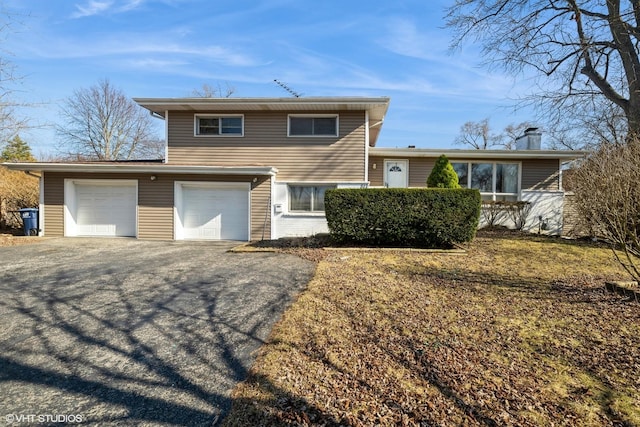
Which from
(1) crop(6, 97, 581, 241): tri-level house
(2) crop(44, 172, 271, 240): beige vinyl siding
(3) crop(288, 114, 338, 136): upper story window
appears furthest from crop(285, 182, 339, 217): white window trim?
(3) crop(288, 114, 338, 136): upper story window

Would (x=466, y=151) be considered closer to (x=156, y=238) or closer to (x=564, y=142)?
(x=156, y=238)

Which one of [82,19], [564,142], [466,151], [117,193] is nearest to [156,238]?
[117,193]

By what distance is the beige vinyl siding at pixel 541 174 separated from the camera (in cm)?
1377

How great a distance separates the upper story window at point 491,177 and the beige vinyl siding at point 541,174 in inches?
13.5

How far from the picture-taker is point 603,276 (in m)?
6.33

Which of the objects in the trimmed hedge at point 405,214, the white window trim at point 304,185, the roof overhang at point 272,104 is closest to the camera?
the trimmed hedge at point 405,214

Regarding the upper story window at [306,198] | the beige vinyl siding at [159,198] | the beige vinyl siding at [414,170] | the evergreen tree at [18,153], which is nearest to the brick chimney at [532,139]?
the beige vinyl siding at [414,170]

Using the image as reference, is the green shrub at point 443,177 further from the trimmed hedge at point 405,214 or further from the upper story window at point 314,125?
the upper story window at point 314,125

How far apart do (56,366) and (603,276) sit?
850 centimetres

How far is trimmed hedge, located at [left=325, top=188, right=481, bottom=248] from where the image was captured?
28.6 feet

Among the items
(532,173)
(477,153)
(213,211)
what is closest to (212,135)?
(213,211)

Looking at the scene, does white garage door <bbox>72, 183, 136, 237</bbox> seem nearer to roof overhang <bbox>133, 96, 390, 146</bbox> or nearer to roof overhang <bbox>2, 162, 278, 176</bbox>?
roof overhang <bbox>2, 162, 278, 176</bbox>

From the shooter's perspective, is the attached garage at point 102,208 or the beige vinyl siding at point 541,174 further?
the beige vinyl siding at point 541,174

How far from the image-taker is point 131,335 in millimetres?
3561
